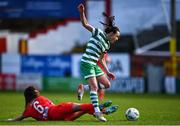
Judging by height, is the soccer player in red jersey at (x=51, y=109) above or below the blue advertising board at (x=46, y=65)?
below

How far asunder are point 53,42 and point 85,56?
28.3m

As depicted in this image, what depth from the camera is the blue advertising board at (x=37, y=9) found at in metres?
35.0

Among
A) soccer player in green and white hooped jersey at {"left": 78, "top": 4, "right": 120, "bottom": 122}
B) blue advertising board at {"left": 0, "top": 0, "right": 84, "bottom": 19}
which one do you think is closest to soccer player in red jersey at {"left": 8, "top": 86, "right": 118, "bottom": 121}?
soccer player in green and white hooped jersey at {"left": 78, "top": 4, "right": 120, "bottom": 122}

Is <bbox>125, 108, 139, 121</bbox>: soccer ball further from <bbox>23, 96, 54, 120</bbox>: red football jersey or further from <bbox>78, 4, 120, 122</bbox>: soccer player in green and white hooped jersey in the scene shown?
<bbox>23, 96, 54, 120</bbox>: red football jersey

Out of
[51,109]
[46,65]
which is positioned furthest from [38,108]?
[46,65]

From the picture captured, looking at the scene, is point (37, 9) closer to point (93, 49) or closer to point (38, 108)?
point (93, 49)

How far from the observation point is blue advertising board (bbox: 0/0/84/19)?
35.0 meters

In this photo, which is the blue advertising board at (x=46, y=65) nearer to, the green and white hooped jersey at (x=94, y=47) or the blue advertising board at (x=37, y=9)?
the blue advertising board at (x=37, y=9)

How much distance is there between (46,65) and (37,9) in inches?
106

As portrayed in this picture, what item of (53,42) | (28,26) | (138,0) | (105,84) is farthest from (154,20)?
(105,84)

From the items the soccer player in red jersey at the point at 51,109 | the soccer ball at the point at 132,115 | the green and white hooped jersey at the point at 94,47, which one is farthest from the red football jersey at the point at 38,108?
the soccer ball at the point at 132,115

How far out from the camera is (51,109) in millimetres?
14680

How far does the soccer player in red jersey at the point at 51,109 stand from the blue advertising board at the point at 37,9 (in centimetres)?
2011

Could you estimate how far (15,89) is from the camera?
1332 inches
